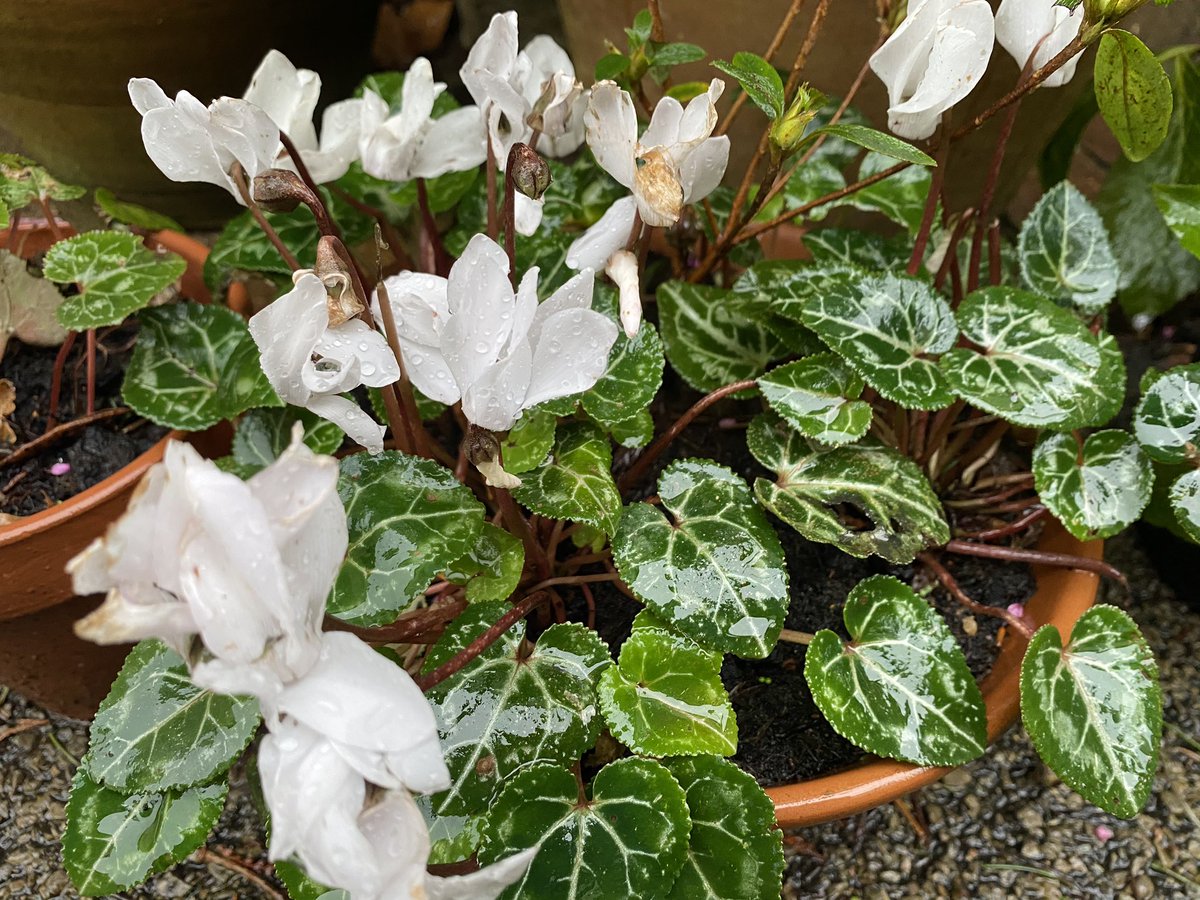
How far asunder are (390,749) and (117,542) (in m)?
0.15

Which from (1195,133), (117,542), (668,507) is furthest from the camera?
(1195,133)

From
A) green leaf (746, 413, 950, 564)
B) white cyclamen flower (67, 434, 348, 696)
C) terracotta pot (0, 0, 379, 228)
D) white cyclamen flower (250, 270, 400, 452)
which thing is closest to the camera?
white cyclamen flower (67, 434, 348, 696)

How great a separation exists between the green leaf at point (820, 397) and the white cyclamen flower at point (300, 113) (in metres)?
0.45

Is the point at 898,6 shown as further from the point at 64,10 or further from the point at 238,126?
the point at 64,10

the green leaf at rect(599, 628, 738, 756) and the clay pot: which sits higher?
the green leaf at rect(599, 628, 738, 756)

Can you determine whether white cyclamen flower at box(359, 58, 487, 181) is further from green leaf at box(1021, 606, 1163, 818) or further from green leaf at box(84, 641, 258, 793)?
green leaf at box(1021, 606, 1163, 818)

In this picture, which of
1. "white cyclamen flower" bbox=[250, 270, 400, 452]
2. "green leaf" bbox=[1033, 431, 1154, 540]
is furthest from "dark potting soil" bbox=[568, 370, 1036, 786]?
"white cyclamen flower" bbox=[250, 270, 400, 452]

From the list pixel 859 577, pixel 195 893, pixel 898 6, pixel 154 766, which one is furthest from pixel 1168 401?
pixel 195 893

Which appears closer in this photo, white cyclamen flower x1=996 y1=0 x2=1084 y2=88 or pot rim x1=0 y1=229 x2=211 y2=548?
white cyclamen flower x1=996 y1=0 x2=1084 y2=88

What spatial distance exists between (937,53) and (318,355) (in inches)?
19.5

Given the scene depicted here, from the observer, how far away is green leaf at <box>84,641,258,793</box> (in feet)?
2.18

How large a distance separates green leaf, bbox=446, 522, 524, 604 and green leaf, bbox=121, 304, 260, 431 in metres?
0.31

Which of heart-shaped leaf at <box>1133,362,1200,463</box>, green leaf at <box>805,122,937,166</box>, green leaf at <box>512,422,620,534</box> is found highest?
green leaf at <box>805,122,937,166</box>

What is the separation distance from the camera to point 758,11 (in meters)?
1.07
